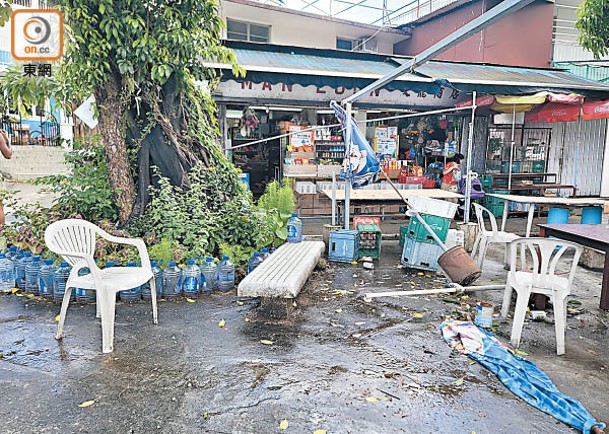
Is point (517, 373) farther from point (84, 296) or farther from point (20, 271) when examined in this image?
point (20, 271)

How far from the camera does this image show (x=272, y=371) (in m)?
3.50

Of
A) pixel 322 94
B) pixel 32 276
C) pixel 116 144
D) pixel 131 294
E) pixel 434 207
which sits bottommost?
pixel 131 294

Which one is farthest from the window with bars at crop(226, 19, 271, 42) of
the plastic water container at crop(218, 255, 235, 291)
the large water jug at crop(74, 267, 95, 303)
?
the large water jug at crop(74, 267, 95, 303)

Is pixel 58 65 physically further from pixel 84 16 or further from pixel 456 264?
pixel 456 264

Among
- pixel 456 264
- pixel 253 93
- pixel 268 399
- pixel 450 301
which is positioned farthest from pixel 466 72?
pixel 268 399

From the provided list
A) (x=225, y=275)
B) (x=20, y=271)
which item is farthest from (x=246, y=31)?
(x=20, y=271)

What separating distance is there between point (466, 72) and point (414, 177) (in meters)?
2.54

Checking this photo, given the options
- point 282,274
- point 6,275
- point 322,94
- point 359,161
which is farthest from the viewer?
point 322,94

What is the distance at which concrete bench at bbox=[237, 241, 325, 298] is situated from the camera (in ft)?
14.3

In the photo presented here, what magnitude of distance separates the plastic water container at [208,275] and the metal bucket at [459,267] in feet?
9.13

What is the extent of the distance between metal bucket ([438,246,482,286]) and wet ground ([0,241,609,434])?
0.56 meters

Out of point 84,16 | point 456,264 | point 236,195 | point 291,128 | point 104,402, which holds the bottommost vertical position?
point 104,402

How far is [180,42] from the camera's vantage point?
5.53 m

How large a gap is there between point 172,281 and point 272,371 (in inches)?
80.6
